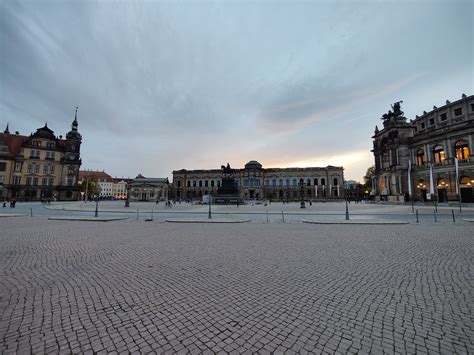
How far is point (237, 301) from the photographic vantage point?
3.80 meters

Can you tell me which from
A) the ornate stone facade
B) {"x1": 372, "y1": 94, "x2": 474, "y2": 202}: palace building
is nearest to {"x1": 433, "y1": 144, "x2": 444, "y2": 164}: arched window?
{"x1": 372, "y1": 94, "x2": 474, "y2": 202}: palace building

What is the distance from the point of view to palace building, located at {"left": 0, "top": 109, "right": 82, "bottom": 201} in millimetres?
54719

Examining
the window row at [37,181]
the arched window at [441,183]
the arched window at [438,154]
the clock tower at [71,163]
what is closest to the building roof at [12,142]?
the window row at [37,181]

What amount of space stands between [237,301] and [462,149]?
2125 inches

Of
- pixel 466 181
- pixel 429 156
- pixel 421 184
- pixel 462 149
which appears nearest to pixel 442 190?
pixel 421 184

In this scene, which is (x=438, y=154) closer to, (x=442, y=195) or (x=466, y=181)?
(x=466, y=181)

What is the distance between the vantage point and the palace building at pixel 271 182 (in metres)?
89.4

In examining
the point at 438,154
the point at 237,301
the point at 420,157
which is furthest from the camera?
the point at 420,157

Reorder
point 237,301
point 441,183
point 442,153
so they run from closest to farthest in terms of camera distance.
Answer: point 237,301 < point 441,183 < point 442,153

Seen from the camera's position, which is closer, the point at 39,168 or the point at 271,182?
the point at 39,168

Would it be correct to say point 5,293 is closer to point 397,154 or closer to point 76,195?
point 397,154

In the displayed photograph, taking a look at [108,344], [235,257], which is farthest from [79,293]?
[235,257]

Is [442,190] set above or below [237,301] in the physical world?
above

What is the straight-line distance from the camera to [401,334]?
2.86m
